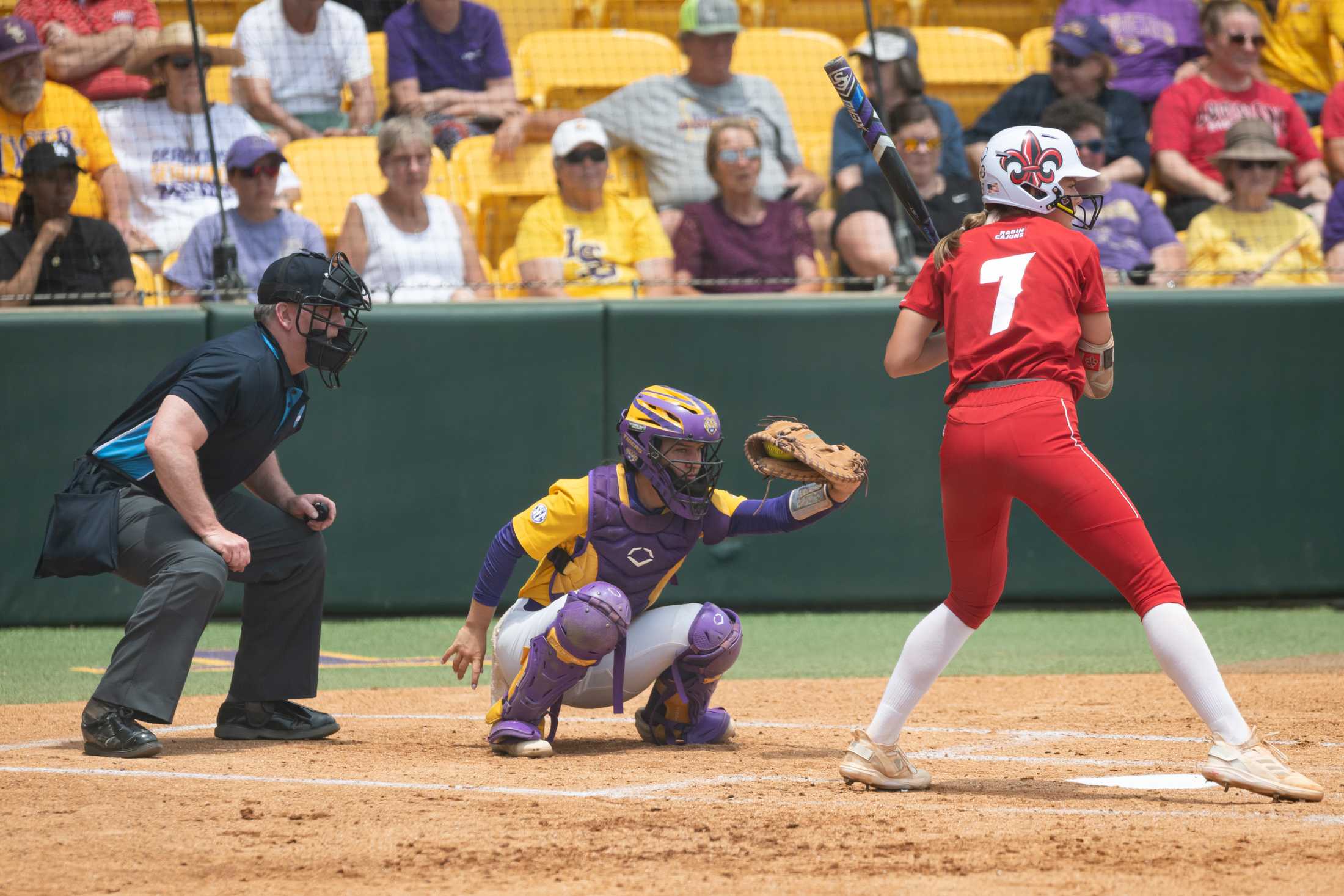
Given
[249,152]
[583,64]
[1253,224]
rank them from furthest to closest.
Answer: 1. [583,64]
2. [1253,224]
3. [249,152]

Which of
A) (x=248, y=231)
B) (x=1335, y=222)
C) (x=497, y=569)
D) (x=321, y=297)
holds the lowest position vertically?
(x=497, y=569)

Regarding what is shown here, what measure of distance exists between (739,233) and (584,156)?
998mm

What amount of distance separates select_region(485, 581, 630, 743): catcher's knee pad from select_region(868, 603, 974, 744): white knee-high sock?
3.00 ft

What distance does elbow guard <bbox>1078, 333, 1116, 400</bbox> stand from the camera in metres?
4.43

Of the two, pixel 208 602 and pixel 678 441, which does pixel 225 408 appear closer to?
pixel 208 602

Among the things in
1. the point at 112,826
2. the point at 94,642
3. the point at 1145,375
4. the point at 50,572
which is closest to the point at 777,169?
the point at 1145,375

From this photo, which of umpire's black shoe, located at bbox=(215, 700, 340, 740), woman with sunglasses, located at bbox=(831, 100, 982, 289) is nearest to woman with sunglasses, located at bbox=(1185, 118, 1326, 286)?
woman with sunglasses, located at bbox=(831, 100, 982, 289)

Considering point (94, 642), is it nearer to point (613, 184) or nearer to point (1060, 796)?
point (613, 184)

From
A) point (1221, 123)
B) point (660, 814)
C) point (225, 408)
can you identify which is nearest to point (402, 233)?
point (225, 408)

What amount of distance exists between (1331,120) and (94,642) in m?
8.38

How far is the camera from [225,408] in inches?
197

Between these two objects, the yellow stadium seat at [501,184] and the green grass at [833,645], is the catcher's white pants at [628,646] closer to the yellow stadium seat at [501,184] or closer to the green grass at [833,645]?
the green grass at [833,645]

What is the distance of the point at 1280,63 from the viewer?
1157 cm

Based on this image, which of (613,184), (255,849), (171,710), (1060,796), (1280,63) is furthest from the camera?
(1280,63)
